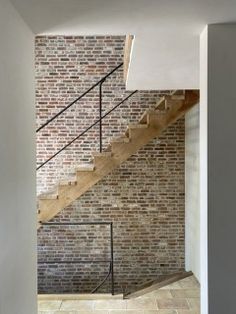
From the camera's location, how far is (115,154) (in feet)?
19.7

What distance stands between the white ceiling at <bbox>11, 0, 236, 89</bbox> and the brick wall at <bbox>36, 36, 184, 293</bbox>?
3.34 m

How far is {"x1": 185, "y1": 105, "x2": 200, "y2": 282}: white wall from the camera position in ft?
20.8

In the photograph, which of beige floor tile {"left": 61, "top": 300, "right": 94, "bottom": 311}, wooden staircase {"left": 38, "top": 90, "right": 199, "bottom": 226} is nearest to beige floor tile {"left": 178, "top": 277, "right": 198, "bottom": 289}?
beige floor tile {"left": 61, "top": 300, "right": 94, "bottom": 311}

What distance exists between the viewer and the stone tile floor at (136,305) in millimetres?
4609

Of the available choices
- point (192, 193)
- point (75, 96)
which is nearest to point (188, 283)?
point (192, 193)

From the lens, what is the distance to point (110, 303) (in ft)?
16.1

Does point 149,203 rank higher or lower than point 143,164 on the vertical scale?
lower

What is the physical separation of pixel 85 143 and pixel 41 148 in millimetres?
805

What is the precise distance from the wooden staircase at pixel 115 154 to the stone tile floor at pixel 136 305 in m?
1.56

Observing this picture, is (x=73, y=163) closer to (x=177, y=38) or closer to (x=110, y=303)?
(x=110, y=303)
